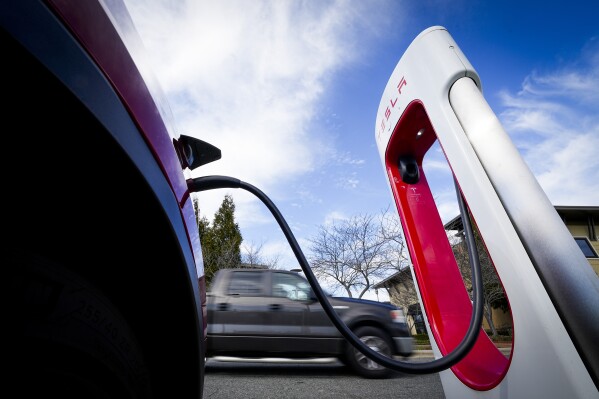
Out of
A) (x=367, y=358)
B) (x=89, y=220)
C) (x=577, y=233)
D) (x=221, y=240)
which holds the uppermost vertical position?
(x=221, y=240)

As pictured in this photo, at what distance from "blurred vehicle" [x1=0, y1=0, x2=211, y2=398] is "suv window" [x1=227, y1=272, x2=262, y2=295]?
4.05 m

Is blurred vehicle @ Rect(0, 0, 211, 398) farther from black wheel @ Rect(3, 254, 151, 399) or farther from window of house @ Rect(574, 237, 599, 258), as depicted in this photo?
window of house @ Rect(574, 237, 599, 258)

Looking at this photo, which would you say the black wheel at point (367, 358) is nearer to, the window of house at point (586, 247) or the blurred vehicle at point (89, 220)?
the blurred vehicle at point (89, 220)

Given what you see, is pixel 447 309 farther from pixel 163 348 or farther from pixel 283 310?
pixel 283 310

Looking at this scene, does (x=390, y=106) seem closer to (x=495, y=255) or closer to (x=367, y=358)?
(x=495, y=255)

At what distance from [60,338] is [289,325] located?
409 cm

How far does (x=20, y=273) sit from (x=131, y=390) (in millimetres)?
289

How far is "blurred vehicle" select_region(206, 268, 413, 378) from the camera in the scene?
423 cm

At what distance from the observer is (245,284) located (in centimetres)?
470

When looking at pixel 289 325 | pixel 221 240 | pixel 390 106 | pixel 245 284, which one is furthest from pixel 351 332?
pixel 221 240

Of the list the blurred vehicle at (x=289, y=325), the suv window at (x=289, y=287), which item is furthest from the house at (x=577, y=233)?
the suv window at (x=289, y=287)

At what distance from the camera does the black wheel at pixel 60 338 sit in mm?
511

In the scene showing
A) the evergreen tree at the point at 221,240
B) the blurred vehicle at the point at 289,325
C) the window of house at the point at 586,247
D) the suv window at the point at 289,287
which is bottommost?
the blurred vehicle at the point at 289,325

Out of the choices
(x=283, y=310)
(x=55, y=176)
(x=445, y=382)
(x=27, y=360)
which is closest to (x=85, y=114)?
(x=55, y=176)
